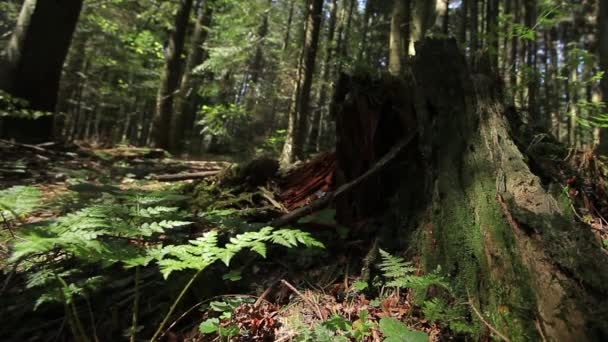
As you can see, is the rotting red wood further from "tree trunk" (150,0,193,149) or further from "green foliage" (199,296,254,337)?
"tree trunk" (150,0,193,149)

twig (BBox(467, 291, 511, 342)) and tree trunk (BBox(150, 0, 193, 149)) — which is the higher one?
tree trunk (BBox(150, 0, 193, 149))

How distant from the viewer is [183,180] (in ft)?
15.6

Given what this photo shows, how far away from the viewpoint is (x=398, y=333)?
1.60 m

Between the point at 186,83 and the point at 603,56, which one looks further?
the point at 186,83

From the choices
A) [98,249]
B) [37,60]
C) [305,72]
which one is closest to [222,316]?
[98,249]

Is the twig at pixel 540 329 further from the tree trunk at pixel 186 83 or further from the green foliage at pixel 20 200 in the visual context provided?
Answer: the tree trunk at pixel 186 83

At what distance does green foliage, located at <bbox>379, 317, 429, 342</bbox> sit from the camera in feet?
5.11

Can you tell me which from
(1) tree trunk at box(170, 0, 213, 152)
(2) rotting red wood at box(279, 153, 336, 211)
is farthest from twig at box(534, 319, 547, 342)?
(1) tree trunk at box(170, 0, 213, 152)

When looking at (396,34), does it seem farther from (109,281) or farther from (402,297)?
(109,281)

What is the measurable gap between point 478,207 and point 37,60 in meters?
6.95

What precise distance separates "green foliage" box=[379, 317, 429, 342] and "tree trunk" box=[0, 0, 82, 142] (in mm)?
6494

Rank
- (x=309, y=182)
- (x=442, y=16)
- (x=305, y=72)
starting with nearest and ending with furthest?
1. (x=309, y=182)
2. (x=442, y=16)
3. (x=305, y=72)

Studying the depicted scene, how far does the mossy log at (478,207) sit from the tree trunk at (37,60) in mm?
5599

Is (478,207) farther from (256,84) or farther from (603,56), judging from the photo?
(256,84)
